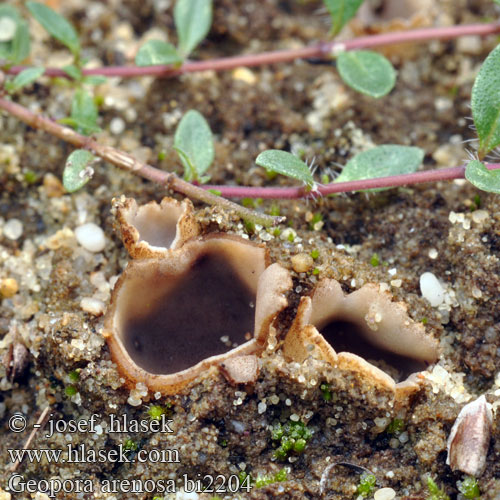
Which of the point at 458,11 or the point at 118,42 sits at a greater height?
the point at 458,11

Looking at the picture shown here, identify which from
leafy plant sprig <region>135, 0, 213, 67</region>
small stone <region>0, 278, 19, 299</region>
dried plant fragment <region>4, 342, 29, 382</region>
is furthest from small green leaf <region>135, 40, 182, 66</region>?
dried plant fragment <region>4, 342, 29, 382</region>

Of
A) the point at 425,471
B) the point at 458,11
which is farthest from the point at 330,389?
the point at 458,11

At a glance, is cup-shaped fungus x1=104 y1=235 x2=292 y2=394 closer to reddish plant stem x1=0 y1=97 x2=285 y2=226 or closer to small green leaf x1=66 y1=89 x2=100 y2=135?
reddish plant stem x1=0 y1=97 x2=285 y2=226

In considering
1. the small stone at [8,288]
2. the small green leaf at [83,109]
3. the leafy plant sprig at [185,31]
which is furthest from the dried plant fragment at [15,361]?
the leafy plant sprig at [185,31]

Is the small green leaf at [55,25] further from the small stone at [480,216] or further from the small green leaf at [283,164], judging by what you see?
the small stone at [480,216]

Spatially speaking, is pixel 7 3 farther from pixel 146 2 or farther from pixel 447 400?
pixel 447 400

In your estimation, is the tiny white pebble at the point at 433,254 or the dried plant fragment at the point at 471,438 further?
the tiny white pebble at the point at 433,254

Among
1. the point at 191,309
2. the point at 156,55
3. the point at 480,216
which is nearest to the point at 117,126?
the point at 156,55
